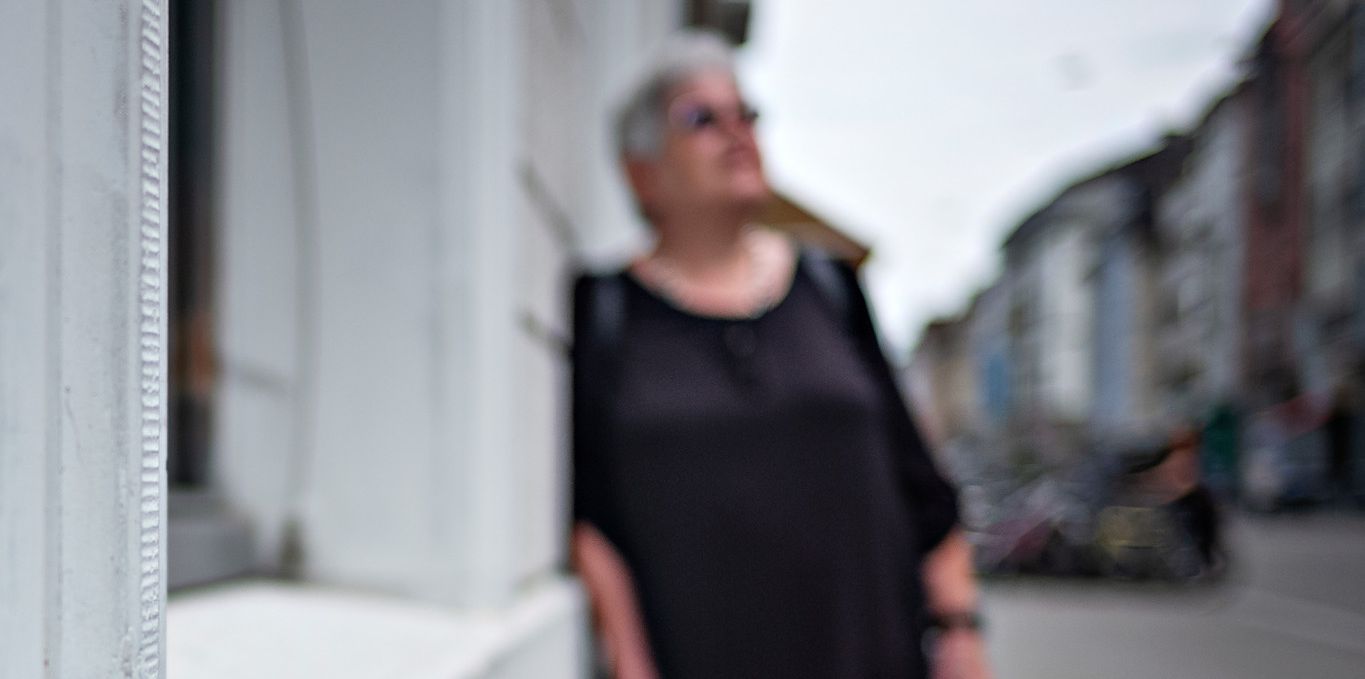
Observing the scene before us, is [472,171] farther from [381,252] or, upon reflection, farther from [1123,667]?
[1123,667]

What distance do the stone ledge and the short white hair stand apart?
2.54ft

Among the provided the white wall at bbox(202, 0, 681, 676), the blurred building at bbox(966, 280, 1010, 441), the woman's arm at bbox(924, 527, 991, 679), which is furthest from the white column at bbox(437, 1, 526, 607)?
the blurred building at bbox(966, 280, 1010, 441)

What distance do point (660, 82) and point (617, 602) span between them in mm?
781

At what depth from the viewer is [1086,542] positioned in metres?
10.4

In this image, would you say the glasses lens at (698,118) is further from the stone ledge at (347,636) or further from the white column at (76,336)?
the white column at (76,336)

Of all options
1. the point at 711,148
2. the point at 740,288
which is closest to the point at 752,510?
the point at 740,288

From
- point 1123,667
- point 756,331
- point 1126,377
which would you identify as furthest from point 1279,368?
point 756,331

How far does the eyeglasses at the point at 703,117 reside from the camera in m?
1.71

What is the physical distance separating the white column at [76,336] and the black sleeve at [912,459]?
1.13 m

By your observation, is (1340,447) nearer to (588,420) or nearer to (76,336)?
(588,420)

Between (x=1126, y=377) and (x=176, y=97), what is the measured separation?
45787mm

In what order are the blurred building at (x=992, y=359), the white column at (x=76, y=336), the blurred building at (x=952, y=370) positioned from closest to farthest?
1. the white column at (x=76, y=336)
2. the blurred building at (x=992, y=359)
3. the blurred building at (x=952, y=370)

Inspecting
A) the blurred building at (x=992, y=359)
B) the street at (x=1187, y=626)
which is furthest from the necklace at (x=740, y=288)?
the blurred building at (x=992, y=359)

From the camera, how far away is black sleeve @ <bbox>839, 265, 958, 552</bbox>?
165 centimetres
